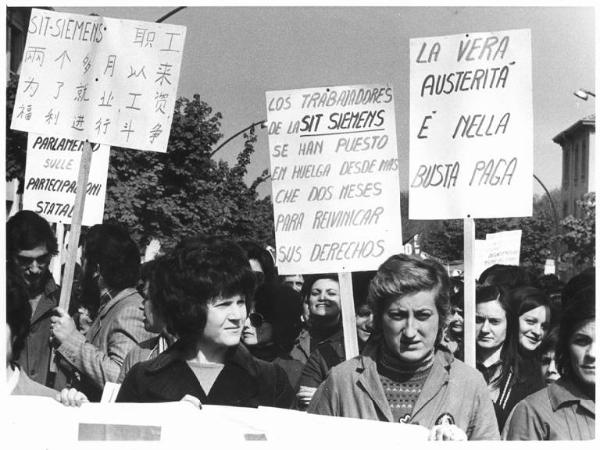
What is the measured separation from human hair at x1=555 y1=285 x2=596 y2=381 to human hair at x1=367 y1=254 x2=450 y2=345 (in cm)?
44

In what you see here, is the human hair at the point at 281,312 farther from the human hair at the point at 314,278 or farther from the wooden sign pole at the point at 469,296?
the wooden sign pole at the point at 469,296

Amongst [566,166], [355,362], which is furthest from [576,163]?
[355,362]

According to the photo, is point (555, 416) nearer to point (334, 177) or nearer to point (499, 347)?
point (499, 347)

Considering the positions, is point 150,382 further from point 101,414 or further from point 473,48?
point 473,48

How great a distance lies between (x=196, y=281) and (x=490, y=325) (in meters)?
1.94

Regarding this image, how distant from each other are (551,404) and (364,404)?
673mm

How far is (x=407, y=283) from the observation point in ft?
11.9

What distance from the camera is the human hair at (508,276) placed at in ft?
20.1

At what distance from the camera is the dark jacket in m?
3.56

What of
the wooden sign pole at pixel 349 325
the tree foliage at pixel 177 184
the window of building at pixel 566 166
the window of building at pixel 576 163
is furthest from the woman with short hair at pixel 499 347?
the window of building at pixel 566 166

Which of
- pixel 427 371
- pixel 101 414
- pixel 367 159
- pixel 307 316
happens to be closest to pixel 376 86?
pixel 367 159

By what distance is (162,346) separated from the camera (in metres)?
4.29

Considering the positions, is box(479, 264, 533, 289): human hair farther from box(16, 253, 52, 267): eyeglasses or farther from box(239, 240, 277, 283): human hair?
box(16, 253, 52, 267): eyeglasses

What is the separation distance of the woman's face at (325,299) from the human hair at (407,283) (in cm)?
167
